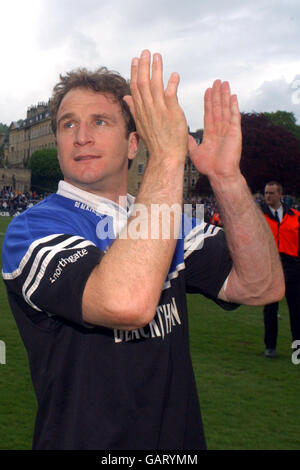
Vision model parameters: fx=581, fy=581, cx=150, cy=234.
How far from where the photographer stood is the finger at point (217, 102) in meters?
2.68

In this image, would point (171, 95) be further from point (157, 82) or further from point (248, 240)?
point (248, 240)

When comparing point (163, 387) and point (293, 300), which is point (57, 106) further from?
A: point (293, 300)

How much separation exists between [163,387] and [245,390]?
502 centimetres

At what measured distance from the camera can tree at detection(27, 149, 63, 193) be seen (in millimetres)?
99688

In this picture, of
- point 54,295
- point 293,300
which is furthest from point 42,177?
point 54,295

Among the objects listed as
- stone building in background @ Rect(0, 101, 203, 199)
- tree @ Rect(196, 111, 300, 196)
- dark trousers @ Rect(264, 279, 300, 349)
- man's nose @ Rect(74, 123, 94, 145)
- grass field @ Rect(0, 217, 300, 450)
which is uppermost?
stone building in background @ Rect(0, 101, 203, 199)

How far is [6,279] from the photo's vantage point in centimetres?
229

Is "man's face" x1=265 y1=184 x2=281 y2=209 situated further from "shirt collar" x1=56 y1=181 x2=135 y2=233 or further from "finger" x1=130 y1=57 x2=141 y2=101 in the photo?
"finger" x1=130 y1=57 x2=141 y2=101

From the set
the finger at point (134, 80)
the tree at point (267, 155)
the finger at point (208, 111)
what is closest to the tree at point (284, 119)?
the tree at point (267, 155)

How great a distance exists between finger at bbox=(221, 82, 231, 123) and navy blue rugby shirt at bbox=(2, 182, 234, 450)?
781mm

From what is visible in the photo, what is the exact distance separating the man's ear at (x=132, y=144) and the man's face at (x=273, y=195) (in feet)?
21.9

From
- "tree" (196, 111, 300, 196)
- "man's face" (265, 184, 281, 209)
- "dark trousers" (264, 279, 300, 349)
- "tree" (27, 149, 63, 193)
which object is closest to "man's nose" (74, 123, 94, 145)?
"dark trousers" (264, 279, 300, 349)

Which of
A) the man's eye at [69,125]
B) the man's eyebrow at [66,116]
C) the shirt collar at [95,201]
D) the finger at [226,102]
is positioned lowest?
the shirt collar at [95,201]

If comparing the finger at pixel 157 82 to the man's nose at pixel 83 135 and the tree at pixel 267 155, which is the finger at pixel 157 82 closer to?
the man's nose at pixel 83 135
